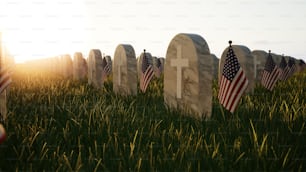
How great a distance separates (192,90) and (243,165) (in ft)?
8.19

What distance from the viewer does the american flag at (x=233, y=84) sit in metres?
5.28

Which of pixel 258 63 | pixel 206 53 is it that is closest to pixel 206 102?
pixel 206 53

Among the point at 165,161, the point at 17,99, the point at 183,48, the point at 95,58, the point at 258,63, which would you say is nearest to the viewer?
the point at 165,161

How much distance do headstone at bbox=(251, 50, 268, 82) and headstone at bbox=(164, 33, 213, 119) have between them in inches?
233

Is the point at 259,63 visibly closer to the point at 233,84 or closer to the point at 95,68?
the point at 95,68

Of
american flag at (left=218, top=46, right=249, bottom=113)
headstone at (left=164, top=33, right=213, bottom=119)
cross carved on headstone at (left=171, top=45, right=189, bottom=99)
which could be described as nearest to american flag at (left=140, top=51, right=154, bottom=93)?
headstone at (left=164, top=33, right=213, bottom=119)

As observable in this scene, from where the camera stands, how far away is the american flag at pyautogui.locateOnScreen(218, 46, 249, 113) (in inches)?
208

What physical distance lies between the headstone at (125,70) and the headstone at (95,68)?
5.03 feet

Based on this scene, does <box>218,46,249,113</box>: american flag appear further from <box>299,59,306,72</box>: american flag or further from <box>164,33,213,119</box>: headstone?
<box>299,59,306,72</box>: american flag

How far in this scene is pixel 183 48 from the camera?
6066mm

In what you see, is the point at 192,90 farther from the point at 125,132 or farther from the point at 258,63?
the point at 258,63

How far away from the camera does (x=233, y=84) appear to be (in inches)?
209

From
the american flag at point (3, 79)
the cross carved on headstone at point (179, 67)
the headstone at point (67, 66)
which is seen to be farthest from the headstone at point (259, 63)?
the american flag at point (3, 79)

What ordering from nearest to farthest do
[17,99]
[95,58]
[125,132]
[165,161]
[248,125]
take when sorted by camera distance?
[165,161], [125,132], [248,125], [17,99], [95,58]
